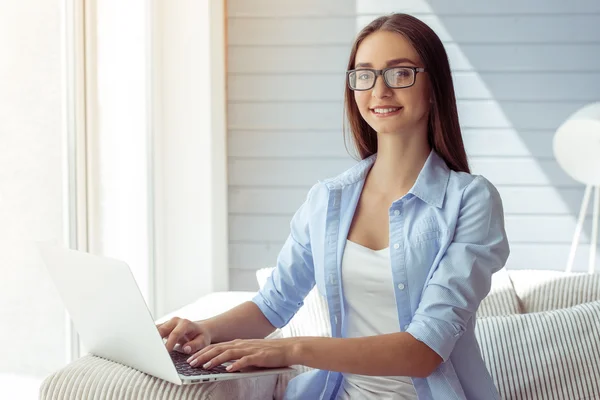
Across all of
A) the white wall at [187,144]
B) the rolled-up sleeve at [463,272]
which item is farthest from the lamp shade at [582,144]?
the rolled-up sleeve at [463,272]

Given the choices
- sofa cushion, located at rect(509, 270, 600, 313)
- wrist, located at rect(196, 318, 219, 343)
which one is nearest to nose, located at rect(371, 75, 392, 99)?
wrist, located at rect(196, 318, 219, 343)

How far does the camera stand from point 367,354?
164cm

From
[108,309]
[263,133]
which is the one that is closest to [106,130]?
[263,133]

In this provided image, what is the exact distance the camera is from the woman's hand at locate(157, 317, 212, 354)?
175 cm

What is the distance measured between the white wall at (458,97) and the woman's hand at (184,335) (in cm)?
201

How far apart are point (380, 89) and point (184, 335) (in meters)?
0.69

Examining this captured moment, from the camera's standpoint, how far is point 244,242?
3.83 m

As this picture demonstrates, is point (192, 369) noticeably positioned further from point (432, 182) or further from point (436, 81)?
point (436, 81)

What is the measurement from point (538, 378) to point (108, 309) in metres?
1.46

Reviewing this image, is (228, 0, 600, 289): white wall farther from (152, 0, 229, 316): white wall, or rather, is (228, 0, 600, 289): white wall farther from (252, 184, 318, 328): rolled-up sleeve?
(252, 184, 318, 328): rolled-up sleeve

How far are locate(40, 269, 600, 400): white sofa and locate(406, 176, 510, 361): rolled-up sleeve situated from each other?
0.45 metres

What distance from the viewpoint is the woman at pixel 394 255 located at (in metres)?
1.69

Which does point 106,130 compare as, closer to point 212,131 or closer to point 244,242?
point 212,131

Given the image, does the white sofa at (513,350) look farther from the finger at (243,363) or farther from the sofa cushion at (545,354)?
the finger at (243,363)
